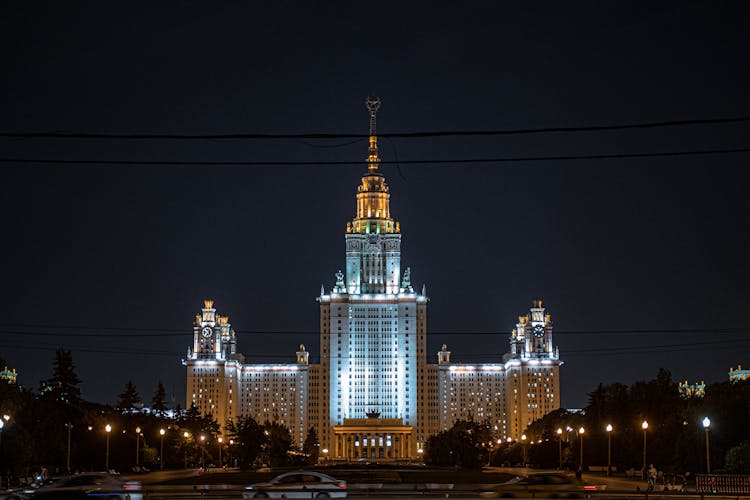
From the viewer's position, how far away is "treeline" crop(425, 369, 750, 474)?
81.1 meters

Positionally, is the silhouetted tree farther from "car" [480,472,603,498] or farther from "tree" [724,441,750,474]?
"car" [480,472,603,498]

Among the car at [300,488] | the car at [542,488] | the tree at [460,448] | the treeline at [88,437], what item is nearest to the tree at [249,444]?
the treeline at [88,437]

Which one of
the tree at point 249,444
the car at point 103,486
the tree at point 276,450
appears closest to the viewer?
the car at point 103,486

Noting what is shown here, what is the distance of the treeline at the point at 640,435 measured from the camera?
8106 centimetres

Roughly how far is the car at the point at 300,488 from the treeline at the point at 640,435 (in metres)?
31.4

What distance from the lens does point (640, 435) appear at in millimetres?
103750

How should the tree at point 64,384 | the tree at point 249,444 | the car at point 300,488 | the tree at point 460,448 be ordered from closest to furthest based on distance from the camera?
the car at point 300,488, the tree at point 64,384, the tree at point 249,444, the tree at point 460,448

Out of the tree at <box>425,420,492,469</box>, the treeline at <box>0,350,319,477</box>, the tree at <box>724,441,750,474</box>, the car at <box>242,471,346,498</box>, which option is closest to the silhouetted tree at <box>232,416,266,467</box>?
the treeline at <box>0,350,319,477</box>

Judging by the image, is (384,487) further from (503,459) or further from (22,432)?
(503,459)

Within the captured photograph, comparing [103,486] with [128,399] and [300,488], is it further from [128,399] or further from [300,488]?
[128,399]

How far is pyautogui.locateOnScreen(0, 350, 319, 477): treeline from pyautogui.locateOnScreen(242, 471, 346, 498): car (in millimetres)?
32476

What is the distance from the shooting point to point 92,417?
107 metres

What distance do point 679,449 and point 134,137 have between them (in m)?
62.5

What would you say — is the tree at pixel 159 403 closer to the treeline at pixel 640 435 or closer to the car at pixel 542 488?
the treeline at pixel 640 435
